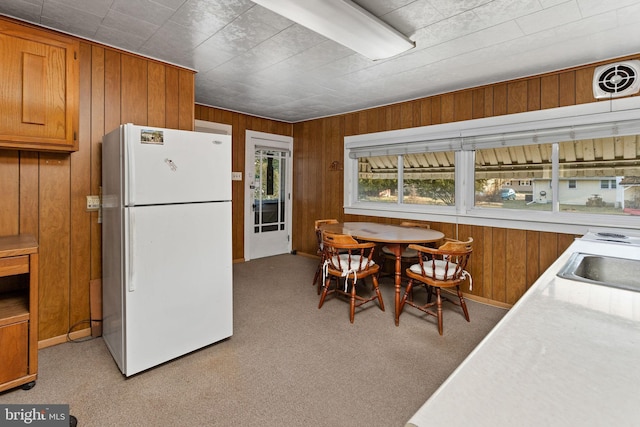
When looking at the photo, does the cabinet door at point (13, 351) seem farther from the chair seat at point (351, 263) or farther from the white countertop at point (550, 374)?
the white countertop at point (550, 374)

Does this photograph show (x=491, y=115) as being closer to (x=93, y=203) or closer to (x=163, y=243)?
(x=163, y=243)

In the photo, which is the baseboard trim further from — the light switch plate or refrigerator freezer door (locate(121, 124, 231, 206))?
refrigerator freezer door (locate(121, 124, 231, 206))

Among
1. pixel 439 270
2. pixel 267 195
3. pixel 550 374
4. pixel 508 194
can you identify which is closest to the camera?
pixel 550 374

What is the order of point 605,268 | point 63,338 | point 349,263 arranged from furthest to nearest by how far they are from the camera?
point 349,263
point 63,338
point 605,268

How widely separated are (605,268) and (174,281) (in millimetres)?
2675

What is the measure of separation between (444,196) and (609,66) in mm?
1913

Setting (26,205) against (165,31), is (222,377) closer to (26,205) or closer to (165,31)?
(26,205)

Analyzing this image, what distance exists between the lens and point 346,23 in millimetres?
2078

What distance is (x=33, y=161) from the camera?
7.93 feet

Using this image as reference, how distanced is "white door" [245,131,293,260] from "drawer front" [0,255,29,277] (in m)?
3.30

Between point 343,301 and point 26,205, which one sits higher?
point 26,205

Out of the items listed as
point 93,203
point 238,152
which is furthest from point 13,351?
point 238,152

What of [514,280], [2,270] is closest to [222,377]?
[2,270]

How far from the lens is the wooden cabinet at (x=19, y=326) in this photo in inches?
74.8
